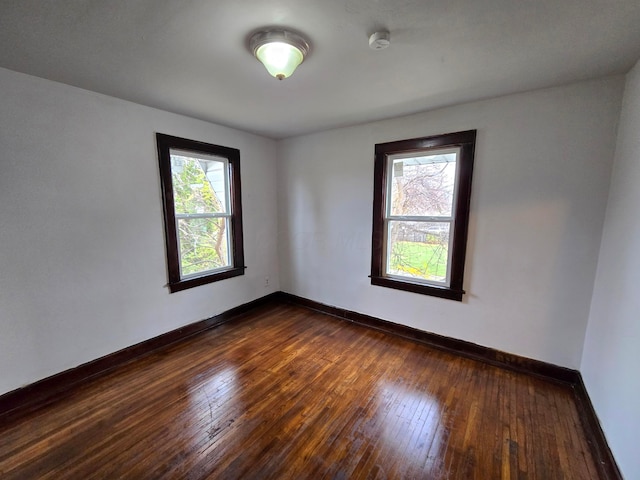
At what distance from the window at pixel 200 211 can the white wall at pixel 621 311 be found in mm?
3521

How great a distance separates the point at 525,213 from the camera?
7.54ft

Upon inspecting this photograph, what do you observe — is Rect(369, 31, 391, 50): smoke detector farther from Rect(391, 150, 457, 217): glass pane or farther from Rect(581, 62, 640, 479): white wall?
Rect(581, 62, 640, 479): white wall

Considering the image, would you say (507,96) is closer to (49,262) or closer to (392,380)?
(392,380)

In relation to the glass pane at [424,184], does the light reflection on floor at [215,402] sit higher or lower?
lower

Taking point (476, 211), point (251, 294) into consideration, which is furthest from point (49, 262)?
point (476, 211)

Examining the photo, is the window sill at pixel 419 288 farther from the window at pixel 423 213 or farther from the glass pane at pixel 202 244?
the glass pane at pixel 202 244

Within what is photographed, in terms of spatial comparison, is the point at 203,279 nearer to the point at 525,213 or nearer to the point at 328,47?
the point at 328,47

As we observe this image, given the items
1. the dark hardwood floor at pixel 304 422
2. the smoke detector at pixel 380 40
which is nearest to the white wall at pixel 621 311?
the dark hardwood floor at pixel 304 422

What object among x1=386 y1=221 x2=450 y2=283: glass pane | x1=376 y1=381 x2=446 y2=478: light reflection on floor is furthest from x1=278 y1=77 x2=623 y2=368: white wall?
x1=376 y1=381 x2=446 y2=478: light reflection on floor

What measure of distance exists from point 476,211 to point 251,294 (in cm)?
300

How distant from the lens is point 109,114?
7.63 ft

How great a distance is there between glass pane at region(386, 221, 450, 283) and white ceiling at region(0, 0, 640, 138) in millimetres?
1249

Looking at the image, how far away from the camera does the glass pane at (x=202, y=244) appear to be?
3004 mm

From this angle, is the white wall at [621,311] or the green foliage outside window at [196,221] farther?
the green foliage outside window at [196,221]
